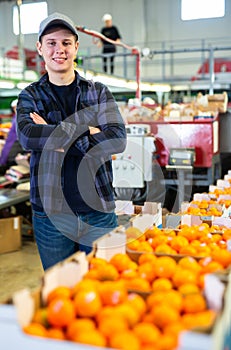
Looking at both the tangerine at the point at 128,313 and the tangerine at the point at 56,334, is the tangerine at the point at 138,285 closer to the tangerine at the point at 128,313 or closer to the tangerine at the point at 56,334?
the tangerine at the point at 128,313

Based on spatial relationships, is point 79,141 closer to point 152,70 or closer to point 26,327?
point 26,327

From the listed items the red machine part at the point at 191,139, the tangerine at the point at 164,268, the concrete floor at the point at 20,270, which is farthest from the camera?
the red machine part at the point at 191,139

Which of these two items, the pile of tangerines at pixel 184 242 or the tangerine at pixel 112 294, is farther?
the pile of tangerines at pixel 184 242

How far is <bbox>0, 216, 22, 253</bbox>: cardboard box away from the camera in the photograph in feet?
15.3

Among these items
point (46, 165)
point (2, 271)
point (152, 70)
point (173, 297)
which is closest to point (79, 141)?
point (46, 165)

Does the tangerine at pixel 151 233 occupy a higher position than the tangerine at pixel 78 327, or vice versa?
the tangerine at pixel 78 327

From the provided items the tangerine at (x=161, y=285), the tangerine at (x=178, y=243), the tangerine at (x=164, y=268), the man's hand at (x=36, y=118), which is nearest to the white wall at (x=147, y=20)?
the man's hand at (x=36, y=118)

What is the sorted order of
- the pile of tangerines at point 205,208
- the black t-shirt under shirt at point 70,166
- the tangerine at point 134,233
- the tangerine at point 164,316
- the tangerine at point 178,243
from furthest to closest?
1. the pile of tangerines at point 205,208
2. the black t-shirt under shirt at point 70,166
3. the tangerine at point 134,233
4. the tangerine at point 178,243
5. the tangerine at point 164,316

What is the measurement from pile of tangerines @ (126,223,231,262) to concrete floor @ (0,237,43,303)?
195cm

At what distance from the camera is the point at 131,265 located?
1.50m

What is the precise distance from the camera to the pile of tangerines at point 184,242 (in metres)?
1.59

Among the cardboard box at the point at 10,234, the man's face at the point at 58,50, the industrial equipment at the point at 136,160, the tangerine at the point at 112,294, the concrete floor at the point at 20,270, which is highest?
the man's face at the point at 58,50

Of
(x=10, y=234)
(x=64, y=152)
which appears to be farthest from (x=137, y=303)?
(x=10, y=234)

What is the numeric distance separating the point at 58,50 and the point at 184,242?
3.17 feet
